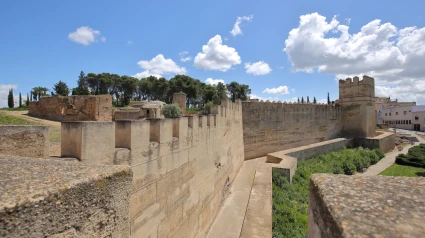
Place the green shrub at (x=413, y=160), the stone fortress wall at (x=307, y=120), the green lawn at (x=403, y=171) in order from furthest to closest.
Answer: the green shrub at (x=413, y=160) < the stone fortress wall at (x=307, y=120) < the green lawn at (x=403, y=171)

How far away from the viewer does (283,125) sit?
16.6 metres

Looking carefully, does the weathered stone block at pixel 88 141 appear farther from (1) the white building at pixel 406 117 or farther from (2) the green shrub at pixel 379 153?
(1) the white building at pixel 406 117

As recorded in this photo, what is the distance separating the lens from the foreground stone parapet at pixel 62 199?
3.92 ft

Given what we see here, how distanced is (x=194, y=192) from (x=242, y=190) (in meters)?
4.24

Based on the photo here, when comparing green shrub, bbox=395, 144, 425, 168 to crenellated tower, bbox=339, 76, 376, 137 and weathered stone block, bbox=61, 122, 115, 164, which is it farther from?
weathered stone block, bbox=61, 122, 115, 164

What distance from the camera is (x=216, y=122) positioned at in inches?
290

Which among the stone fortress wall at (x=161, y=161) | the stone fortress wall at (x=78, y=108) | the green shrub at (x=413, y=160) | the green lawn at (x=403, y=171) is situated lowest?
the green lawn at (x=403, y=171)

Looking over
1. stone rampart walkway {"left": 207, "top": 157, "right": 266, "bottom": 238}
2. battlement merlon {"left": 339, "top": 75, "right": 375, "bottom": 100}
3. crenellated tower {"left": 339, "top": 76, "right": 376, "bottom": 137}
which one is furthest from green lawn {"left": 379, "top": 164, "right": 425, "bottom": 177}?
stone rampart walkway {"left": 207, "top": 157, "right": 266, "bottom": 238}

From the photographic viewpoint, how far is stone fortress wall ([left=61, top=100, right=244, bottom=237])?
2.92 metres

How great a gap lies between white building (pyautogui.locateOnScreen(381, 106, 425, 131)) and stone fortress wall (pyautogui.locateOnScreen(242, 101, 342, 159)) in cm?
3809

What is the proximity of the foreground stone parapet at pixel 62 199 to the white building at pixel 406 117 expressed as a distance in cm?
5862

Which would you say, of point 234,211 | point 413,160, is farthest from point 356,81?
point 234,211

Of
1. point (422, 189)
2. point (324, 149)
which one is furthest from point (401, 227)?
point (324, 149)

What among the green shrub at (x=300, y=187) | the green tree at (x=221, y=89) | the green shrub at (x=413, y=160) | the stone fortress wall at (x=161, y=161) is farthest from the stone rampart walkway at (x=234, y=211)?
the green tree at (x=221, y=89)
